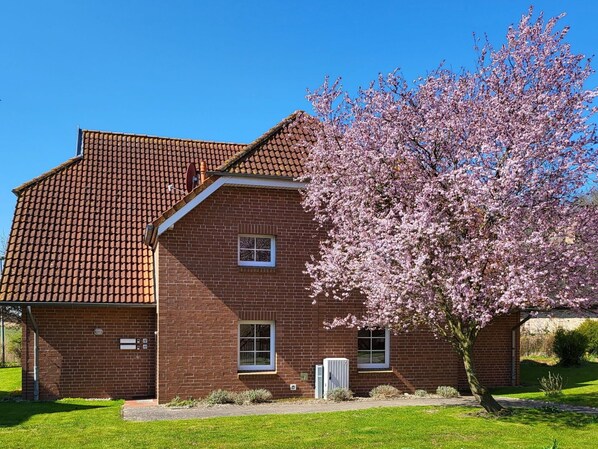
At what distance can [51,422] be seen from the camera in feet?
41.3

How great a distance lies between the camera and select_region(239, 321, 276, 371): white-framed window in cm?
1636

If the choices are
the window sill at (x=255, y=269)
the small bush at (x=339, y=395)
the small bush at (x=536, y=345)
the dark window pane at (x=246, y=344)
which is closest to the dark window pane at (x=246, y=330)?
the dark window pane at (x=246, y=344)

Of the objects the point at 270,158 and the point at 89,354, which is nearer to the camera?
the point at 89,354

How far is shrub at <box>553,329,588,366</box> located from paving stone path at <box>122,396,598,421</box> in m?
8.42

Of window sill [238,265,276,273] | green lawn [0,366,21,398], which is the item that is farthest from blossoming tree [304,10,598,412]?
green lawn [0,366,21,398]

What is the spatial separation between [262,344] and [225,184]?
4.18 metres

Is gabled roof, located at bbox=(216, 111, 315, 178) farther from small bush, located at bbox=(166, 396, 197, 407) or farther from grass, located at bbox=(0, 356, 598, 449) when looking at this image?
grass, located at bbox=(0, 356, 598, 449)

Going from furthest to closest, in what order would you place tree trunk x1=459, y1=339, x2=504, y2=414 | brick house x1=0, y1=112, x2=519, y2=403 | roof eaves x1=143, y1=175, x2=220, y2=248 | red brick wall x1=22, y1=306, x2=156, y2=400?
red brick wall x1=22, y1=306, x2=156, y2=400, brick house x1=0, y1=112, x2=519, y2=403, roof eaves x1=143, y1=175, x2=220, y2=248, tree trunk x1=459, y1=339, x2=504, y2=414

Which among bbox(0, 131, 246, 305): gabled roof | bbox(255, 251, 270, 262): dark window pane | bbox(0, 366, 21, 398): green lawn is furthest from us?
bbox(0, 366, 21, 398): green lawn

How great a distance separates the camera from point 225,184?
1628 cm

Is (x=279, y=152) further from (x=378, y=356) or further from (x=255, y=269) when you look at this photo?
(x=378, y=356)

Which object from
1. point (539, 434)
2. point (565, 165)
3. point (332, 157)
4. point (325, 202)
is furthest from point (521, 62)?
point (539, 434)

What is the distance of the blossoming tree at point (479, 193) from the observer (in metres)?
11.4

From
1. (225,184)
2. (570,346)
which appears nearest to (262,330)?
(225,184)
